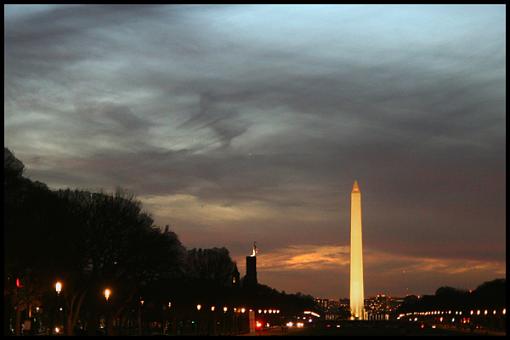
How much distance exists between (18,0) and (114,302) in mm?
72860

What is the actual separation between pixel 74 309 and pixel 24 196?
13.4 meters

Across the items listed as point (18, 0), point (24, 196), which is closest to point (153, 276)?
point (24, 196)

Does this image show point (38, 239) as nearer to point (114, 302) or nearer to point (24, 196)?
point (24, 196)

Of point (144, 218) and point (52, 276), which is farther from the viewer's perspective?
point (144, 218)

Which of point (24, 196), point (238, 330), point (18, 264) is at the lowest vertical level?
point (238, 330)

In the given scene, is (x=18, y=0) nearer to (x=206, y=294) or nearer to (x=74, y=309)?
(x=74, y=309)

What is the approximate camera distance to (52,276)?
86.6 meters

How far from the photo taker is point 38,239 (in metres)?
84.1

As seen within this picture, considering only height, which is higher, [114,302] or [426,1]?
[426,1]

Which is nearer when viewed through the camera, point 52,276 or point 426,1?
point 426,1

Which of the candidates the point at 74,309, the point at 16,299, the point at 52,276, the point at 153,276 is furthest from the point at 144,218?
the point at 16,299

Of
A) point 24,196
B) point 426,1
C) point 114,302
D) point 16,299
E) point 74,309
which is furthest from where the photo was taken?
point 114,302

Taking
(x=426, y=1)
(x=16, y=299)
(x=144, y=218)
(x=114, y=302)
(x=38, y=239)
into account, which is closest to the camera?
(x=426, y=1)

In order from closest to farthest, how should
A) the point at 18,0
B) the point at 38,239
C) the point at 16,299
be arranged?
the point at 18,0 → the point at 16,299 → the point at 38,239
